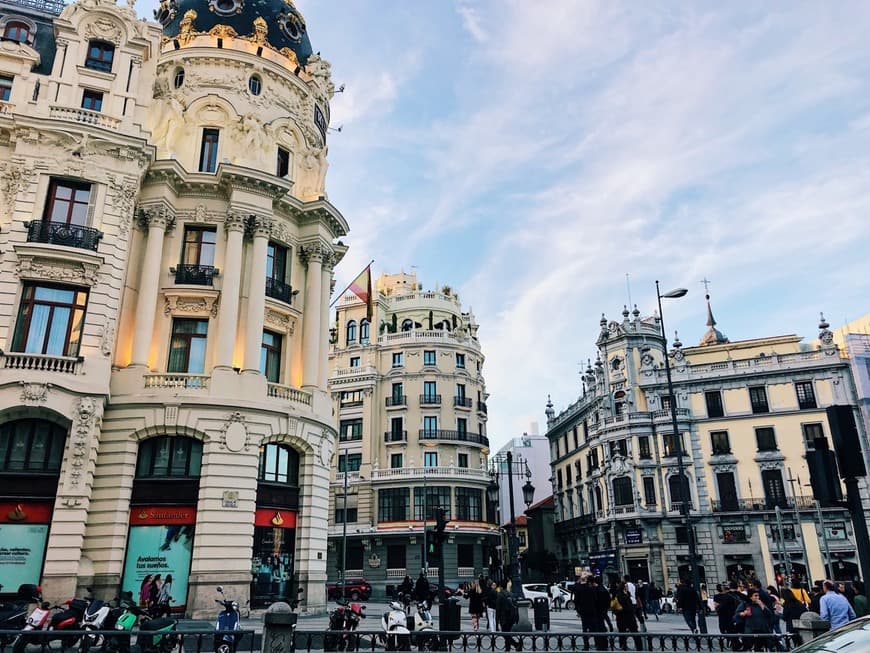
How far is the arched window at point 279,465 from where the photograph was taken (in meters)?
25.4

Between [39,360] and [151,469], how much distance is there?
5.29 metres

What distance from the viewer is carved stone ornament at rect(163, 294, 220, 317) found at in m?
26.1

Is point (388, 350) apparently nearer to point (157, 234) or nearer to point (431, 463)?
point (431, 463)

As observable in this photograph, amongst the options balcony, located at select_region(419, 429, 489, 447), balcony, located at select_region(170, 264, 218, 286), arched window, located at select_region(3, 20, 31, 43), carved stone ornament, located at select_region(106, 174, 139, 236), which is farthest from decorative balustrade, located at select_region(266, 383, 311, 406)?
balcony, located at select_region(419, 429, 489, 447)

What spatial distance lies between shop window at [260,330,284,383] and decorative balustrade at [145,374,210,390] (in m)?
3.01

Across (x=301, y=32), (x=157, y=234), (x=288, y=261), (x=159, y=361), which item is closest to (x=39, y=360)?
(x=159, y=361)

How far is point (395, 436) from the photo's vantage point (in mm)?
54938

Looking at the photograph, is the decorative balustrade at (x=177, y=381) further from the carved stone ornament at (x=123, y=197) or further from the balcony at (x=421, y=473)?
the balcony at (x=421, y=473)

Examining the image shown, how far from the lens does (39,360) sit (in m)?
21.7

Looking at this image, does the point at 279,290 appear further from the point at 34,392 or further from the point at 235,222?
the point at 34,392

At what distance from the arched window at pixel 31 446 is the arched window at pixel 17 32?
1629 centimetres

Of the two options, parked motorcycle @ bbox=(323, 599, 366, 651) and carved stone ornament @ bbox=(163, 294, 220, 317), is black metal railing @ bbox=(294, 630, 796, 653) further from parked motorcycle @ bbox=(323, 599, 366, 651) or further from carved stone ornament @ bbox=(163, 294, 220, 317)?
carved stone ornament @ bbox=(163, 294, 220, 317)

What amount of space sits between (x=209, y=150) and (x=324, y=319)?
9014 mm

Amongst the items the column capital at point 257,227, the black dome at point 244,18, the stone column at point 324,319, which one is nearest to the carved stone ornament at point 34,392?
the column capital at point 257,227
